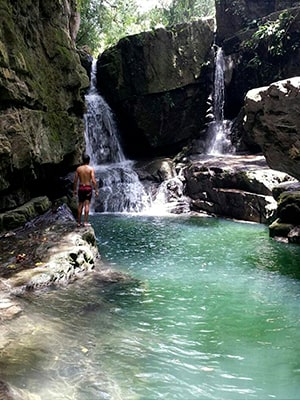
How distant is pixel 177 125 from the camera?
76.4 feet

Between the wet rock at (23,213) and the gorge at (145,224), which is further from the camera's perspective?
the wet rock at (23,213)

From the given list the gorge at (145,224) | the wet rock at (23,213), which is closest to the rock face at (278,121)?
the gorge at (145,224)

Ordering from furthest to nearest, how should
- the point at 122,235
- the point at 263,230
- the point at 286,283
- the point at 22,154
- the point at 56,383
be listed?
the point at 263,230, the point at 122,235, the point at 22,154, the point at 286,283, the point at 56,383

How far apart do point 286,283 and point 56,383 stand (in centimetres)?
523

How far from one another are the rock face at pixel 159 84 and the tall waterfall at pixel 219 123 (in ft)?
1.90

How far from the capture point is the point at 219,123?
23.1 m

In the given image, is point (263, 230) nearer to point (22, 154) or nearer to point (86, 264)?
point (86, 264)

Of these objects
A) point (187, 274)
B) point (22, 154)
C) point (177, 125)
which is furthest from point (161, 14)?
point (187, 274)

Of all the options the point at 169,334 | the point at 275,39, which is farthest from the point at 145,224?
the point at 275,39

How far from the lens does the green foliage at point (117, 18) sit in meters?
29.3

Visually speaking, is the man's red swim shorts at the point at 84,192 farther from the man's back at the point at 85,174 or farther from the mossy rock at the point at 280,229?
the mossy rock at the point at 280,229

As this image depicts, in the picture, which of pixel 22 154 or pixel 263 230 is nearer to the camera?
pixel 22 154

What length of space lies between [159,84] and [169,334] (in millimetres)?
18495

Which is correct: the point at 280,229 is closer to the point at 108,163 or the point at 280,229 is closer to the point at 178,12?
the point at 108,163
